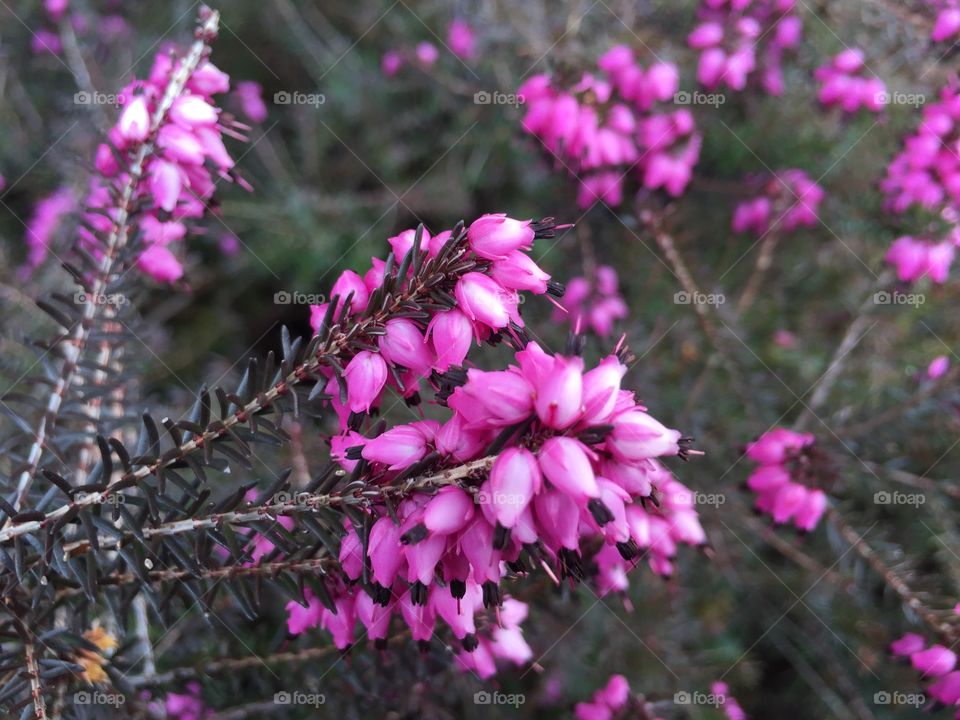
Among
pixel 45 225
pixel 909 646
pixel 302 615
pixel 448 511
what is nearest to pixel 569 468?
pixel 448 511

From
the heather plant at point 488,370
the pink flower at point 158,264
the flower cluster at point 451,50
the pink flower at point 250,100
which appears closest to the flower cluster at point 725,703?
the heather plant at point 488,370

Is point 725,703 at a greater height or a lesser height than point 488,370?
lesser

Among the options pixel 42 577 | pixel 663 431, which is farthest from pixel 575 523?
pixel 42 577

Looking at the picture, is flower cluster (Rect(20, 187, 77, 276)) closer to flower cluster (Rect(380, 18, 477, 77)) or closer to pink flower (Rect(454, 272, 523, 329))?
flower cluster (Rect(380, 18, 477, 77))

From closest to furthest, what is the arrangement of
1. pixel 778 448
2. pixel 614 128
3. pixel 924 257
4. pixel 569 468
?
pixel 569 468 < pixel 778 448 < pixel 924 257 < pixel 614 128

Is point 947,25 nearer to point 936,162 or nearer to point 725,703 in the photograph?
point 936,162

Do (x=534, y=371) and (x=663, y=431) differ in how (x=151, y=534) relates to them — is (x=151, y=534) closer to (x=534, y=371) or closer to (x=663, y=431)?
(x=534, y=371)

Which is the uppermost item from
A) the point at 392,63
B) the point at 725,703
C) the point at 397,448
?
the point at 392,63
